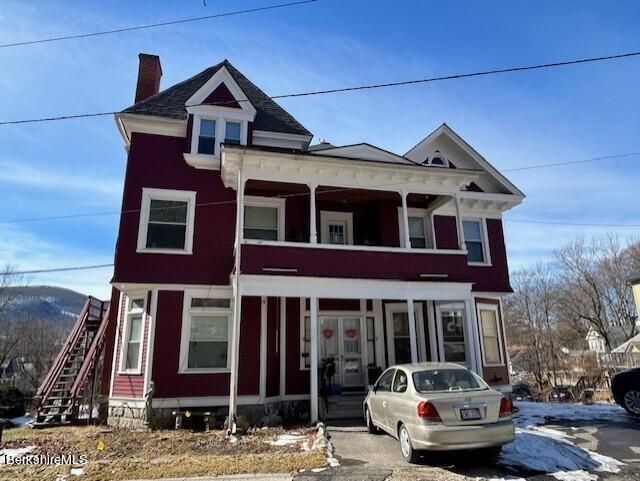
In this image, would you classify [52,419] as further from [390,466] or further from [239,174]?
[390,466]

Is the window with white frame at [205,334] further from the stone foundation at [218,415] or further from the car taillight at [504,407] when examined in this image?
the car taillight at [504,407]

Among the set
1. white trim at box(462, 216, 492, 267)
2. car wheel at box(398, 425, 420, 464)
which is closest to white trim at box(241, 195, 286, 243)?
white trim at box(462, 216, 492, 267)

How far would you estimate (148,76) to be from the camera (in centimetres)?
1582

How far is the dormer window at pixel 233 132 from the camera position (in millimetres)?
13680

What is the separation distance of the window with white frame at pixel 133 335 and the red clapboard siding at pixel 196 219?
1.12 meters

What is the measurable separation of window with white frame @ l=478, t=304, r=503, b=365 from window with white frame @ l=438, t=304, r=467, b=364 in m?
0.91

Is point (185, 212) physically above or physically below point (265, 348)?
above

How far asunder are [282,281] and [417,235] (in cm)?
622

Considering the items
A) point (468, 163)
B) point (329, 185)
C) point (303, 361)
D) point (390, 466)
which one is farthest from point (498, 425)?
point (468, 163)

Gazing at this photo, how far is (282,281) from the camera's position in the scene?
1082 centimetres

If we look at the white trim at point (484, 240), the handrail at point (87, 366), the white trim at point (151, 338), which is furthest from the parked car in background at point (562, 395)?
the handrail at point (87, 366)

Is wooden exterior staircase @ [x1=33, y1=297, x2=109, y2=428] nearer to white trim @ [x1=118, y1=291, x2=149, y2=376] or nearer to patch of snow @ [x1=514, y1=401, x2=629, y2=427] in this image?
white trim @ [x1=118, y1=291, x2=149, y2=376]

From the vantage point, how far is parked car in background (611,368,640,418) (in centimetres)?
1027

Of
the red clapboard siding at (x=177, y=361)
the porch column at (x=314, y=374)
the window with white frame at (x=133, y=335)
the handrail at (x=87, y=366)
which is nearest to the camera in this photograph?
the porch column at (x=314, y=374)
